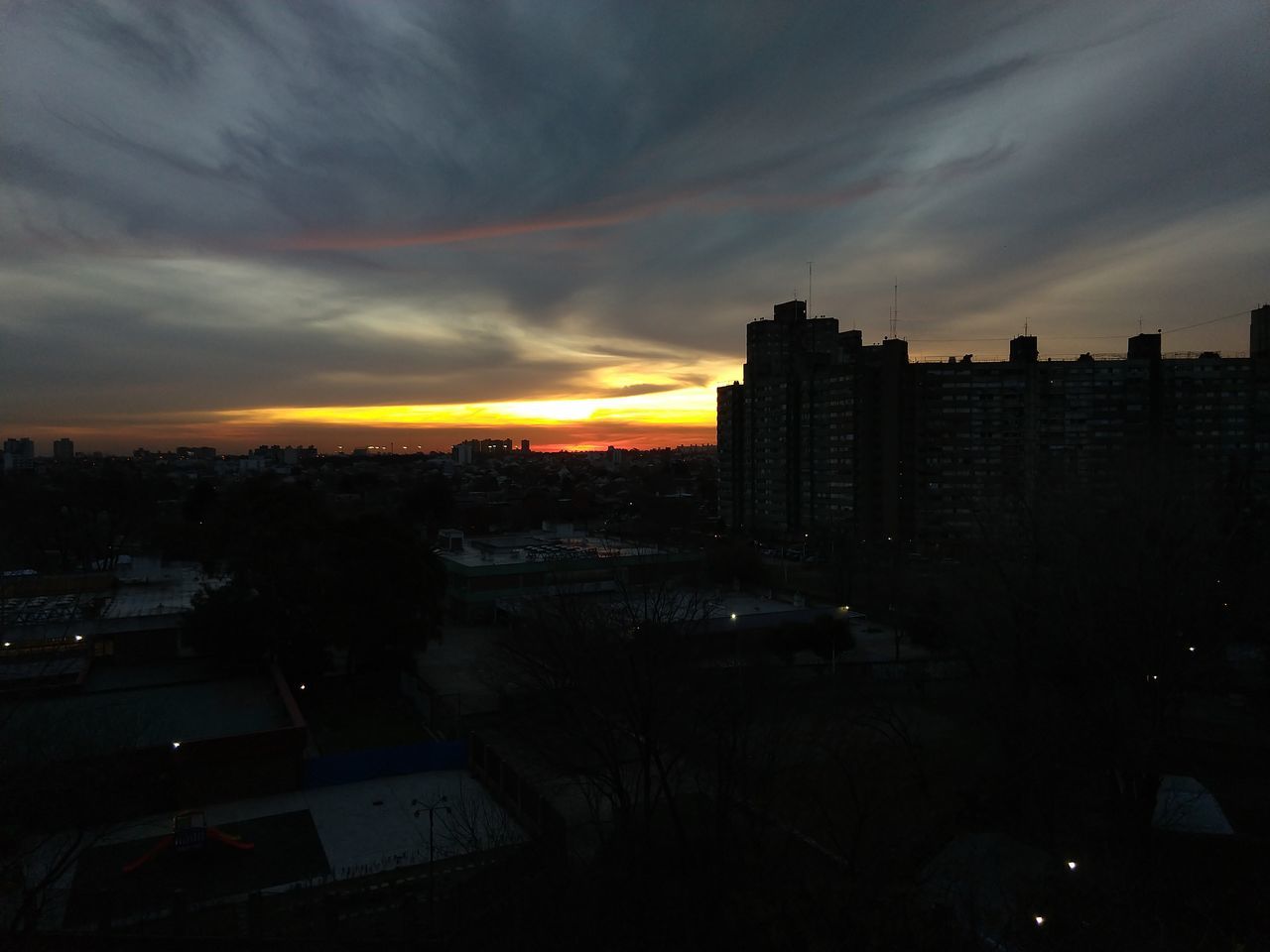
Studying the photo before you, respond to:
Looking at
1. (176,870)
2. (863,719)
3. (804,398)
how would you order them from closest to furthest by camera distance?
(176,870), (863,719), (804,398)

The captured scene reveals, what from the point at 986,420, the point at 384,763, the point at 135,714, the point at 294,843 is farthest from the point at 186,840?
the point at 986,420

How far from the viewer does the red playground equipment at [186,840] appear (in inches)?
299

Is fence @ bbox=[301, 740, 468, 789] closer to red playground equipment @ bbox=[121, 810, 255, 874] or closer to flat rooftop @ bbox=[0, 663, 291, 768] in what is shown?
flat rooftop @ bbox=[0, 663, 291, 768]

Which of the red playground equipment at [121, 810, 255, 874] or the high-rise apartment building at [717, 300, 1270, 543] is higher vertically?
the high-rise apartment building at [717, 300, 1270, 543]

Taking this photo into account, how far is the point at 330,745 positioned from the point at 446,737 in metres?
1.67

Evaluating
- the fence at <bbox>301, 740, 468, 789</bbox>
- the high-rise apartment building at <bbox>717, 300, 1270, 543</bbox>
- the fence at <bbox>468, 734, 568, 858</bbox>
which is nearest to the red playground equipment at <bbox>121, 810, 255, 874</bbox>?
the fence at <bbox>301, 740, 468, 789</bbox>

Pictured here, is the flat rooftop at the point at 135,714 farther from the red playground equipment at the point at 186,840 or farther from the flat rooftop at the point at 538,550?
the flat rooftop at the point at 538,550

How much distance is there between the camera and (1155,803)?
8445mm

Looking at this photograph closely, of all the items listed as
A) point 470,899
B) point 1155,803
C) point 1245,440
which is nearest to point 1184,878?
point 1155,803

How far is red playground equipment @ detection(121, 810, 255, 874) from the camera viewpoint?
299 inches

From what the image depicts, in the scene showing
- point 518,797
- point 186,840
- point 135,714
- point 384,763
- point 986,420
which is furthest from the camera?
point 986,420

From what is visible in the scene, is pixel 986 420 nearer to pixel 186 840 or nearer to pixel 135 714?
pixel 135 714

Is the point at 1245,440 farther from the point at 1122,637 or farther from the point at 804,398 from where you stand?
the point at 1122,637

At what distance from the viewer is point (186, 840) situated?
302 inches
